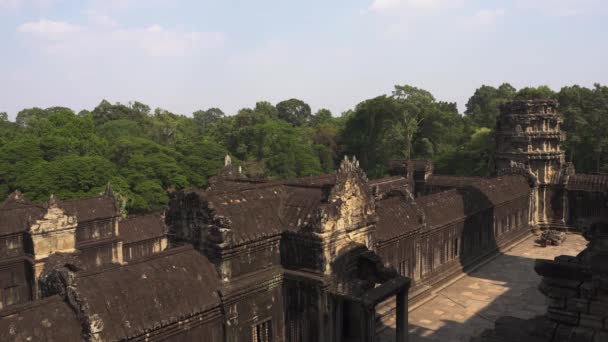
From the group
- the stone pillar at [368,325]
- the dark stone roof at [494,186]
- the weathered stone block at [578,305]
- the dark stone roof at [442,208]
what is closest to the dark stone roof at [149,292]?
the stone pillar at [368,325]

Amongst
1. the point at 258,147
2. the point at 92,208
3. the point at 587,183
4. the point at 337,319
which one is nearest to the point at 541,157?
the point at 587,183

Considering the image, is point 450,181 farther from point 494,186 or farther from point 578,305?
point 578,305

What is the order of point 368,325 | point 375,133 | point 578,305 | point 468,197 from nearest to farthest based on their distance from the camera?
→ point 578,305 → point 368,325 → point 468,197 → point 375,133

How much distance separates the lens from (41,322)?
10.1m

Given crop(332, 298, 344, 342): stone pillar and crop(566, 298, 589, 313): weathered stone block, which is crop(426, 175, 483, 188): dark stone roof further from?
crop(566, 298, 589, 313): weathered stone block

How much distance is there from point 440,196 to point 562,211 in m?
15.9

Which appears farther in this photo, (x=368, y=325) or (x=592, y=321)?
(x=368, y=325)

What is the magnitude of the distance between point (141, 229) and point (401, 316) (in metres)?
20.1

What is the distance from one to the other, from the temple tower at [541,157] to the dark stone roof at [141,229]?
26090mm

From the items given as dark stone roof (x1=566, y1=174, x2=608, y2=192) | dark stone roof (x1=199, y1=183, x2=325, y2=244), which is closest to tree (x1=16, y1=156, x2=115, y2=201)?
dark stone roof (x1=199, y1=183, x2=325, y2=244)

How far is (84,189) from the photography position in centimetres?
4281

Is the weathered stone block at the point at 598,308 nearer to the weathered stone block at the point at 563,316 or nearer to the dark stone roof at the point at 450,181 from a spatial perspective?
the weathered stone block at the point at 563,316

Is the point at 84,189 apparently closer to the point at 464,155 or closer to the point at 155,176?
the point at 155,176

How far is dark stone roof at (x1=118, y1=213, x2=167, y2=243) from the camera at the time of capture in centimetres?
2901
